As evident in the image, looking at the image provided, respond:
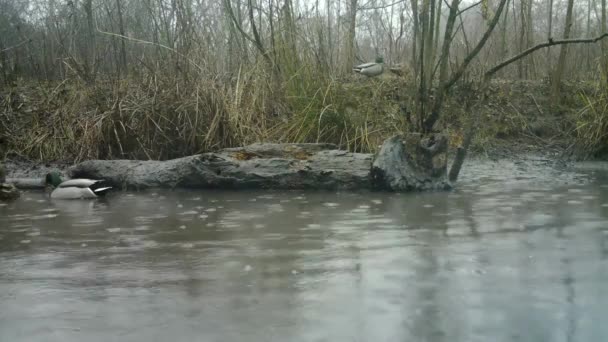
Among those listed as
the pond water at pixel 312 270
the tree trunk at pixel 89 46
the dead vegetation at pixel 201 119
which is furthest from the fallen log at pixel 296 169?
the tree trunk at pixel 89 46

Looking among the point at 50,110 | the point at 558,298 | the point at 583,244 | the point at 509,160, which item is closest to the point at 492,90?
the point at 509,160

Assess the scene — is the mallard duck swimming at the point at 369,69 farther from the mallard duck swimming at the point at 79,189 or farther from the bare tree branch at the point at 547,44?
the mallard duck swimming at the point at 79,189

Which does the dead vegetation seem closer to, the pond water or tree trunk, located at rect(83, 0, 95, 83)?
tree trunk, located at rect(83, 0, 95, 83)

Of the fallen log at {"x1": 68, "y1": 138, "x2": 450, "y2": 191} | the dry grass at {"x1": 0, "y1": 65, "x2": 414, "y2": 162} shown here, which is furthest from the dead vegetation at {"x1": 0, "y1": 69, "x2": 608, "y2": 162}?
the fallen log at {"x1": 68, "y1": 138, "x2": 450, "y2": 191}

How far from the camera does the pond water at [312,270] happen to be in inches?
97.3

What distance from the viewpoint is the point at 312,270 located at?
3.25 metres

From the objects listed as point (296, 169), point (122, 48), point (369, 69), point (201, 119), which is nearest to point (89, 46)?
point (122, 48)

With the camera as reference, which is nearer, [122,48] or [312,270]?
[312,270]

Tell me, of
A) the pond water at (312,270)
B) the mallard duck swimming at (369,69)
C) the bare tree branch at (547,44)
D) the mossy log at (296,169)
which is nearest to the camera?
the pond water at (312,270)

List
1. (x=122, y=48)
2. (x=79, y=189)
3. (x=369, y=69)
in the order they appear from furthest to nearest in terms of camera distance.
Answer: (x=369, y=69) → (x=122, y=48) → (x=79, y=189)

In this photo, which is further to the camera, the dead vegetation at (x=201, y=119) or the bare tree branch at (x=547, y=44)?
the dead vegetation at (x=201, y=119)

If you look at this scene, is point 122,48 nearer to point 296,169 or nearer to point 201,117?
point 201,117

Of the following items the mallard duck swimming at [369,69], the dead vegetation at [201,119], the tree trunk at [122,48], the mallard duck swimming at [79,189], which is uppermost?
the tree trunk at [122,48]

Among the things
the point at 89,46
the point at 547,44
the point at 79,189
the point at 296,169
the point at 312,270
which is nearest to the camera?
the point at 312,270
